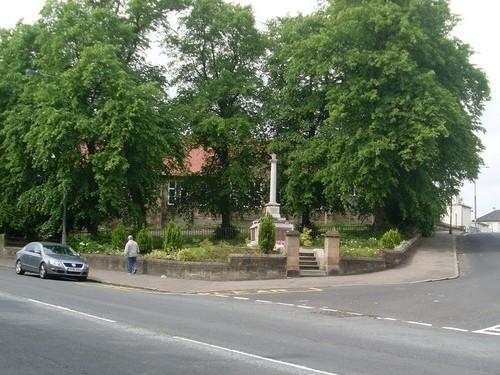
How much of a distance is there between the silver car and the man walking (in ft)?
7.00

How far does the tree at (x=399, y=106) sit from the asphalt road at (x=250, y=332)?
47.8 feet

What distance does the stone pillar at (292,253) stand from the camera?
26.0m

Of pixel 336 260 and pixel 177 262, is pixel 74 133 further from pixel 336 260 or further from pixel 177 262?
pixel 336 260

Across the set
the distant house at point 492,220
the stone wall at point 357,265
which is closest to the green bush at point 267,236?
the stone wall at point 357,265

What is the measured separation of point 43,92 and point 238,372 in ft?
94.8

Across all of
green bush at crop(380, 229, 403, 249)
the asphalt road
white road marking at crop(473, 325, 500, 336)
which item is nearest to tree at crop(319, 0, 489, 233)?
green bush at crop(380, 229, 403, 249)

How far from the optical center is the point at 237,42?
146ft

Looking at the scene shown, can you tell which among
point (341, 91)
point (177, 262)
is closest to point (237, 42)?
point (341, 91)

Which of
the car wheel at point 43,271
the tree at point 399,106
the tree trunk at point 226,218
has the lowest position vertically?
the car wheel at point 43,271

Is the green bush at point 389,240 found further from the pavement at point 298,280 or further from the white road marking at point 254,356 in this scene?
the white road marking at point 254,356

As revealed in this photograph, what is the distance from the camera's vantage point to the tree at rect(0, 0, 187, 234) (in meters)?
33.7

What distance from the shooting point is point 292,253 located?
2602 cm

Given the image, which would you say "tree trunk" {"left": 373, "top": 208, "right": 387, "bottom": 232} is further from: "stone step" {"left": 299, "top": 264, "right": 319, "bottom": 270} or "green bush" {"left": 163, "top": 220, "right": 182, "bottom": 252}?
"green bush" {"left": 163, "top": 220, "right": 182, "bottom": 252}

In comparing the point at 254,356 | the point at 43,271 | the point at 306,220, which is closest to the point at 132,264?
the point at 43,271
